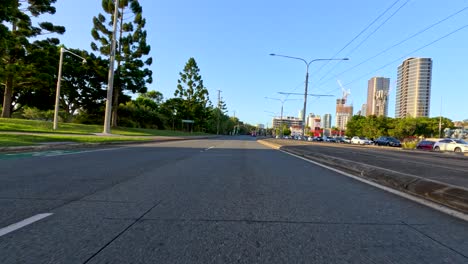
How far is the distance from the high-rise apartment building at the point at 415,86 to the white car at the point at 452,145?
96.0 metres

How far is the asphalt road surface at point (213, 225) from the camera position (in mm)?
3102

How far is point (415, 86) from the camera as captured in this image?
402ft

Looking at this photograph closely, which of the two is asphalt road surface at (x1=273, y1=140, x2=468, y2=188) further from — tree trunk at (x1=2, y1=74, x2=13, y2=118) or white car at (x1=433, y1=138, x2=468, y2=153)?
tree trunk at (x1=2, y1=74, x2=13, y2=118)

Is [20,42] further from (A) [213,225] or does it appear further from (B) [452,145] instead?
(B) [452,145]

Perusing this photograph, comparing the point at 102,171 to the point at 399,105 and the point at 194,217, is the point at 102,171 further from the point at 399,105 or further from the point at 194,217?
the point at 399,105

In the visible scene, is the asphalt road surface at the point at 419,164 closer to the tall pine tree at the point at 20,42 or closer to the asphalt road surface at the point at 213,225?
the asphalt road surface at the point at 213,225

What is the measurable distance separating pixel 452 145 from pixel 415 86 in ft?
338

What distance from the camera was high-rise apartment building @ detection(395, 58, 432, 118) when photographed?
118 metres

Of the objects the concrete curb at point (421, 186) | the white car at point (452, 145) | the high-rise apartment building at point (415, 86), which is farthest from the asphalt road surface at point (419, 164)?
the high-rise apartment building at point (415, 86)

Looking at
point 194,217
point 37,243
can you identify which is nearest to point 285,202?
point 194,217

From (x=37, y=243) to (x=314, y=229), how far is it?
125 inches

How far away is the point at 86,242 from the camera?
3.29m

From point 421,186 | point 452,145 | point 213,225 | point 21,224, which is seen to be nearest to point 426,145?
point 452,145

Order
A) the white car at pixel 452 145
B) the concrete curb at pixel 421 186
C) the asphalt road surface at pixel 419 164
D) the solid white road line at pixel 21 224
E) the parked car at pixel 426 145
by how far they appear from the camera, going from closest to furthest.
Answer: the solid white road line at pixel 21 224
the concrete curb at pixel 421 186
the asphalt road surface at pixel 419 164
the white car at pixel 452 145
the parked car at pixel 426 145
